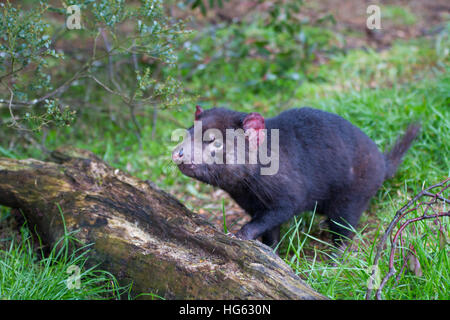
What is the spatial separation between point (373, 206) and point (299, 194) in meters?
1.14

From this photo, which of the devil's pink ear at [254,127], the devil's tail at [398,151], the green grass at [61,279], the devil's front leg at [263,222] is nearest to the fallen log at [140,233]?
the green grass at [61,279]

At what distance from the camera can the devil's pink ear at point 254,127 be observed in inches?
126

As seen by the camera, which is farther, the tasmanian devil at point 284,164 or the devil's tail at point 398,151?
the devil's tail at point 398,151

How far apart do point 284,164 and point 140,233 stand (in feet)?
4.11

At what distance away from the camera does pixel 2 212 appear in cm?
393

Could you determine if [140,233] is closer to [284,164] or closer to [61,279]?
[61,279]

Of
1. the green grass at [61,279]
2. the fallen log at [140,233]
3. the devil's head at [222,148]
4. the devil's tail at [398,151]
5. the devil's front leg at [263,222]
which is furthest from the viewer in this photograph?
the devil's tail at [398,151]

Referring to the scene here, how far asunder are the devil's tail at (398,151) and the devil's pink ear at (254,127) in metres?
1.57

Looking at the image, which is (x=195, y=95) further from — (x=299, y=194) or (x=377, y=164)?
(x=377, y=164)

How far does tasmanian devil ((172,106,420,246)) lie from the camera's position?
320cm

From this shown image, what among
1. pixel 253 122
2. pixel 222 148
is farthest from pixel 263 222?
pixel 253 122

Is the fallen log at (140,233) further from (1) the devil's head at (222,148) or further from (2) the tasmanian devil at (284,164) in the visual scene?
(2) the tasmanian devil at (284,164)

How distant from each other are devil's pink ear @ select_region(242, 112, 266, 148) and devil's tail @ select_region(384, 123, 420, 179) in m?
1.57
